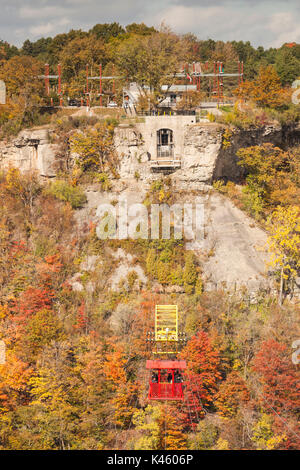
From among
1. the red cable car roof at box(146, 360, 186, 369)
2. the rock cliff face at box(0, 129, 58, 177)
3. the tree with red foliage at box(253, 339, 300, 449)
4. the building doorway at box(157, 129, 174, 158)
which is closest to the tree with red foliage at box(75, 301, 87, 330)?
the tree with red foliage at box(253, 339, 300, 449)

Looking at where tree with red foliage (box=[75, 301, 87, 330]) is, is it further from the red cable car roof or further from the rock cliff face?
the rock cliff face

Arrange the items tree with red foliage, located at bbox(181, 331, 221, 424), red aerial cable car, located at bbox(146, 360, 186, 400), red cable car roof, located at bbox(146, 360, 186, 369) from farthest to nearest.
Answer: tree with red foliage, located at bbox(181, 331, 221, 424) → red aerial cable car, located at bbox(146, 360, 186, 400) → red cable car roof, located at bbox(146, 360, 186, 369)

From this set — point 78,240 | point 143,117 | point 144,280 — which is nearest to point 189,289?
point 144,280

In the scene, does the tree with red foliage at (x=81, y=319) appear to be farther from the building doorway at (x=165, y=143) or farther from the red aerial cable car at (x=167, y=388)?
the building doorway at (x=165, y=143)

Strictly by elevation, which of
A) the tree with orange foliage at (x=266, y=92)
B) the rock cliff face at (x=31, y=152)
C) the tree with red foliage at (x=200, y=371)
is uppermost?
the tree with orange foliage at (x=266, y=92)

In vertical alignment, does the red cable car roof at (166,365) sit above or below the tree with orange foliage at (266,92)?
below

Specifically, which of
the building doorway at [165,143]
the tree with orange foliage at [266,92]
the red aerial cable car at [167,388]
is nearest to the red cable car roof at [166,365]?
the red aerial cable car at [167,388]

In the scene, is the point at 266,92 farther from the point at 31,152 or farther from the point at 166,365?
the point at 166,365

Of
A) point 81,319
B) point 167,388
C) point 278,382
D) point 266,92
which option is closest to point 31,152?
point 81,319
